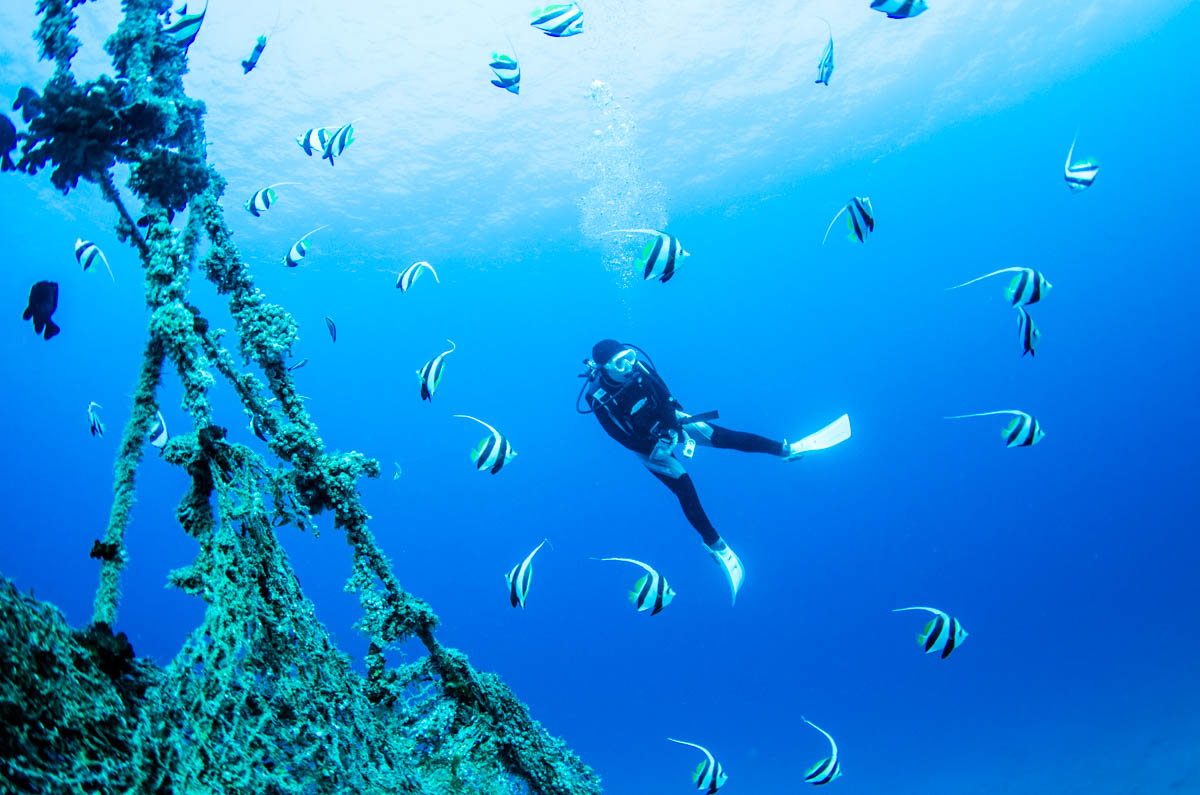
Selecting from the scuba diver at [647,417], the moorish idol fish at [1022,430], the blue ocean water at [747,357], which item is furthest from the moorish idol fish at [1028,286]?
the blue ocean water at [747,357]

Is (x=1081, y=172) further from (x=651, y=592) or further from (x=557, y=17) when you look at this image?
(x=651, y=592)

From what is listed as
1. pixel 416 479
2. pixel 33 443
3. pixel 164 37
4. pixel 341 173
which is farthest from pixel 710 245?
pixel 33 443

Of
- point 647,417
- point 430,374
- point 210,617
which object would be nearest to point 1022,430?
point 647,417

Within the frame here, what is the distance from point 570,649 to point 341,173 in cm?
4907

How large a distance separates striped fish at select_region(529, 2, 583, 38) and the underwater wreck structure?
2.31 metres

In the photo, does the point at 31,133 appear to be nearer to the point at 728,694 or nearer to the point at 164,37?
the point at 164,37

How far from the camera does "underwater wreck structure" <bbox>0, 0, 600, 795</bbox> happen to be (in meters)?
1.48

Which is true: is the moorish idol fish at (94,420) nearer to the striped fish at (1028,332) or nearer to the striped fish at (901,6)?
the striped fish at (901,6)

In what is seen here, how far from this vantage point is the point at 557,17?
3982 mm

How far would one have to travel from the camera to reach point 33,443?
6012 centimetres

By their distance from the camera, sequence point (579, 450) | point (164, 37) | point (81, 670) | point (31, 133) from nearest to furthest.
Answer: point (81, 670), point (31, 133), point (164, 37), point (579, 450)

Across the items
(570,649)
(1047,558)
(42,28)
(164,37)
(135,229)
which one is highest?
(1047,558)

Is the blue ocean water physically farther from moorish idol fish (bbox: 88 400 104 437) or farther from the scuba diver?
the scuba diver

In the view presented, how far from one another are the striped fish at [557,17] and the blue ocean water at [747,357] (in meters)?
12.8
